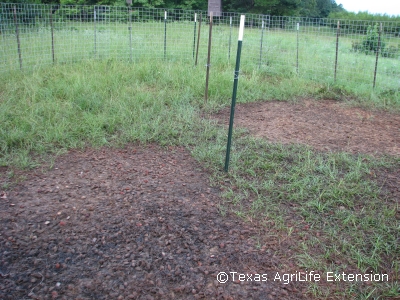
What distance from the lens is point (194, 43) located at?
7.19 m

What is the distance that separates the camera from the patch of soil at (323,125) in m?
4.08

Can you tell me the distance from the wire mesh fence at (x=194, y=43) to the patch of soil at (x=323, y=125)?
137 cm

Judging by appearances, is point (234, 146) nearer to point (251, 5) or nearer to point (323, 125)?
point (323, 125)

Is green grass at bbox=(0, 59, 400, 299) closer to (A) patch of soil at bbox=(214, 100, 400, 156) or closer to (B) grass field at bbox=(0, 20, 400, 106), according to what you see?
(A) patch of soil at bbox=(214, 100, 400, 156)

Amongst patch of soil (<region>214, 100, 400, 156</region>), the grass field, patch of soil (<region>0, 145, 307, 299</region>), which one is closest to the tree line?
the grass field

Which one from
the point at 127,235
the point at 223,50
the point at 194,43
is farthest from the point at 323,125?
the point at 223,50

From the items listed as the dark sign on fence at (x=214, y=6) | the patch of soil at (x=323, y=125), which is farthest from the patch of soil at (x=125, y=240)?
the dark sign on fence at (x=214, y=6)

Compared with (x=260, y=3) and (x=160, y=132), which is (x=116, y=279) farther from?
(x=260, y=3)

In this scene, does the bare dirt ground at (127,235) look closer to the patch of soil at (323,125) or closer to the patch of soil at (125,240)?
the patch of soil at (125,240)

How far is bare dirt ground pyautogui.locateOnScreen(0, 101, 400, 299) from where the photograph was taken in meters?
2.01

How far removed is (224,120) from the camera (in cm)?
471

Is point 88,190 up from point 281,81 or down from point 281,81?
down

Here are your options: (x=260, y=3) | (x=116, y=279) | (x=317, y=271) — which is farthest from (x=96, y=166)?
(x=260, y=3)

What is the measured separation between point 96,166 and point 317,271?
209 centimetres
